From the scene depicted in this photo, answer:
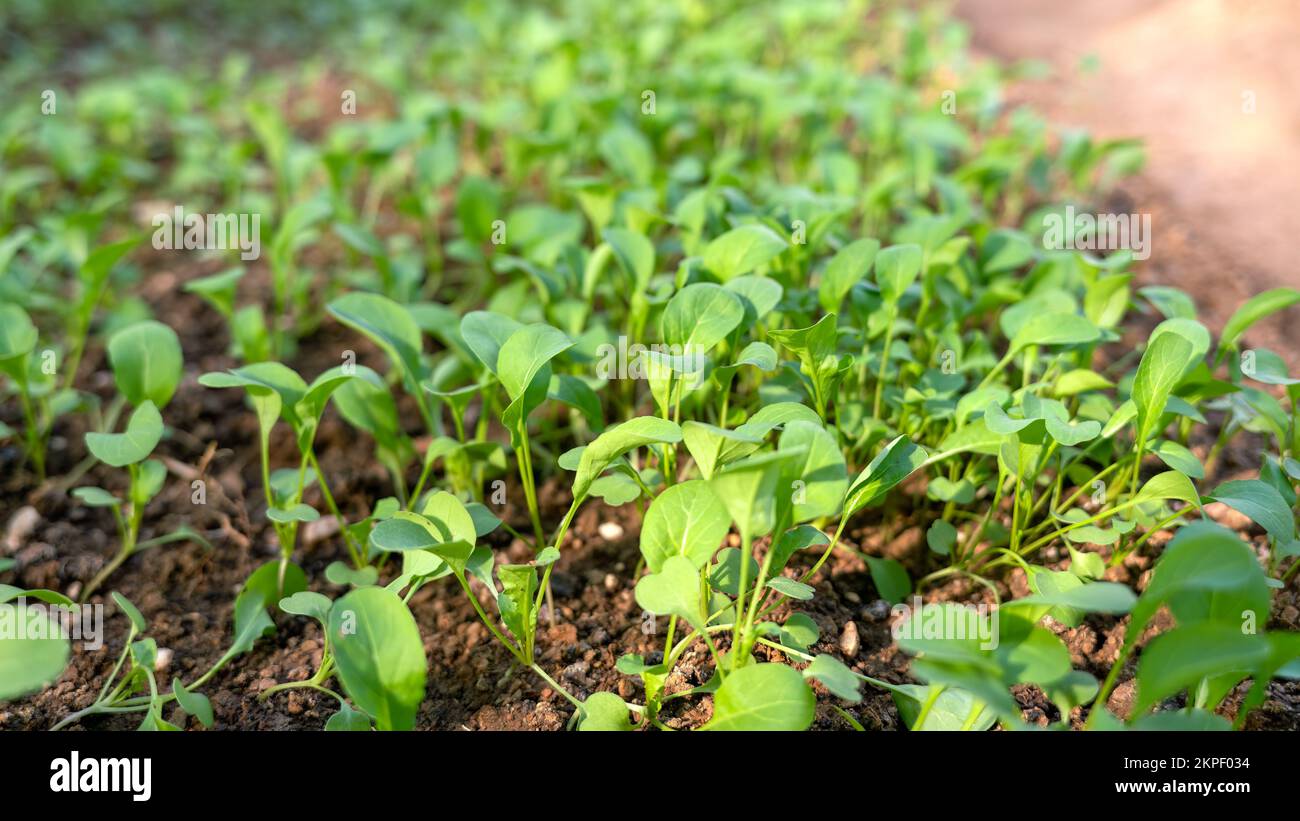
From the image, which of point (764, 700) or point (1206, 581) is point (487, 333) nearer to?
point (764, 700)

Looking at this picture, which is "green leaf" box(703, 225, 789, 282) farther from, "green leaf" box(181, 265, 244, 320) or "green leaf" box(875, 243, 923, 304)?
"green leaf" box(181, 265, 244, 320)

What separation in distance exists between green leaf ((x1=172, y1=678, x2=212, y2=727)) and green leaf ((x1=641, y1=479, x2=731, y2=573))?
2.09 feet

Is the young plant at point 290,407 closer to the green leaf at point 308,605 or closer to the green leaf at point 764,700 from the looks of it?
the green leaf at point 308,605

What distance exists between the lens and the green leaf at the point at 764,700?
113 centimetres

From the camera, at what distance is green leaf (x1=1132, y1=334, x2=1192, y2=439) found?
4.42ft

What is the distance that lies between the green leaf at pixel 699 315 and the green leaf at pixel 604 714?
0.52m

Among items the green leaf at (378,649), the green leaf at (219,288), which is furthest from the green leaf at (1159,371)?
the green leaf at (219,288)

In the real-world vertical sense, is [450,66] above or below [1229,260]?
above

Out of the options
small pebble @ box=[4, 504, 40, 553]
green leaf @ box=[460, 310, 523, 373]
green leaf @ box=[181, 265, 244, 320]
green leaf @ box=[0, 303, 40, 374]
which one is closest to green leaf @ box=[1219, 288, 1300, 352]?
green leaf @ box=[460, 310, 523, 373]

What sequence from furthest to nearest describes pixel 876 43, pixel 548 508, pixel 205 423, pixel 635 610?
pixel 876 43 < pixel 205 423 < pixel 548 508 < pixel 635 610
